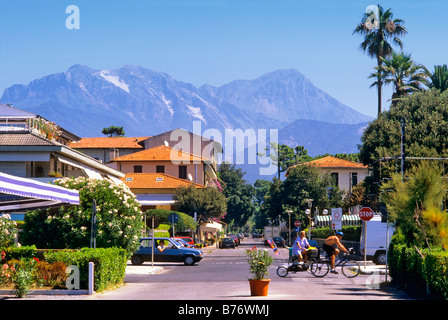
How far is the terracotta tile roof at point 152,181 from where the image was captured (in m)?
76.1

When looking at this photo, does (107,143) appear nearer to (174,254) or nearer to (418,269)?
(174,254)

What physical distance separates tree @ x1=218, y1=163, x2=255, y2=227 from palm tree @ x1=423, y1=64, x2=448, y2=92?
240ft

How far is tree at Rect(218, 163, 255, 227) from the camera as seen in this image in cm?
13150

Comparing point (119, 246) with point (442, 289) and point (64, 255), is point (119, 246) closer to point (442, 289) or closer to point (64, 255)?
point (64, 255)

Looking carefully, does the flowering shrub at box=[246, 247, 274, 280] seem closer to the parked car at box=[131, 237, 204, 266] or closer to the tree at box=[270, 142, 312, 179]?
the parked car at box=[131, 237, 204, 266]

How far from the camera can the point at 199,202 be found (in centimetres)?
7262

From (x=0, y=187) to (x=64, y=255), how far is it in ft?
17.9

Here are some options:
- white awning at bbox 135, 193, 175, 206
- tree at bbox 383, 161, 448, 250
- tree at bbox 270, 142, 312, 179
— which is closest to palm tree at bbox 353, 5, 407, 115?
white awning at bbox 135, 193, 175, 206

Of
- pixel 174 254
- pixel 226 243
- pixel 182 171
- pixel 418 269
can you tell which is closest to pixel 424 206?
pixel 418 269

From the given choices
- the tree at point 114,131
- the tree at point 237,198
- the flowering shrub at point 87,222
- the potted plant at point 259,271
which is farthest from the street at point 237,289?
the tree at point 237,198

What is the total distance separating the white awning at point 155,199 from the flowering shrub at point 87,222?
4925 centimetres

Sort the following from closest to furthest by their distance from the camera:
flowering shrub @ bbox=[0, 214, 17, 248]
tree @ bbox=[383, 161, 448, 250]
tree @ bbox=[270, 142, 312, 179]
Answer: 1. tree @ bbox=[383, 161, 448, 250]
2. flowering shrub @ bbox=[0, 214, 17, 248]
3. tree @ bbox=[270, 142, 312, 179]
